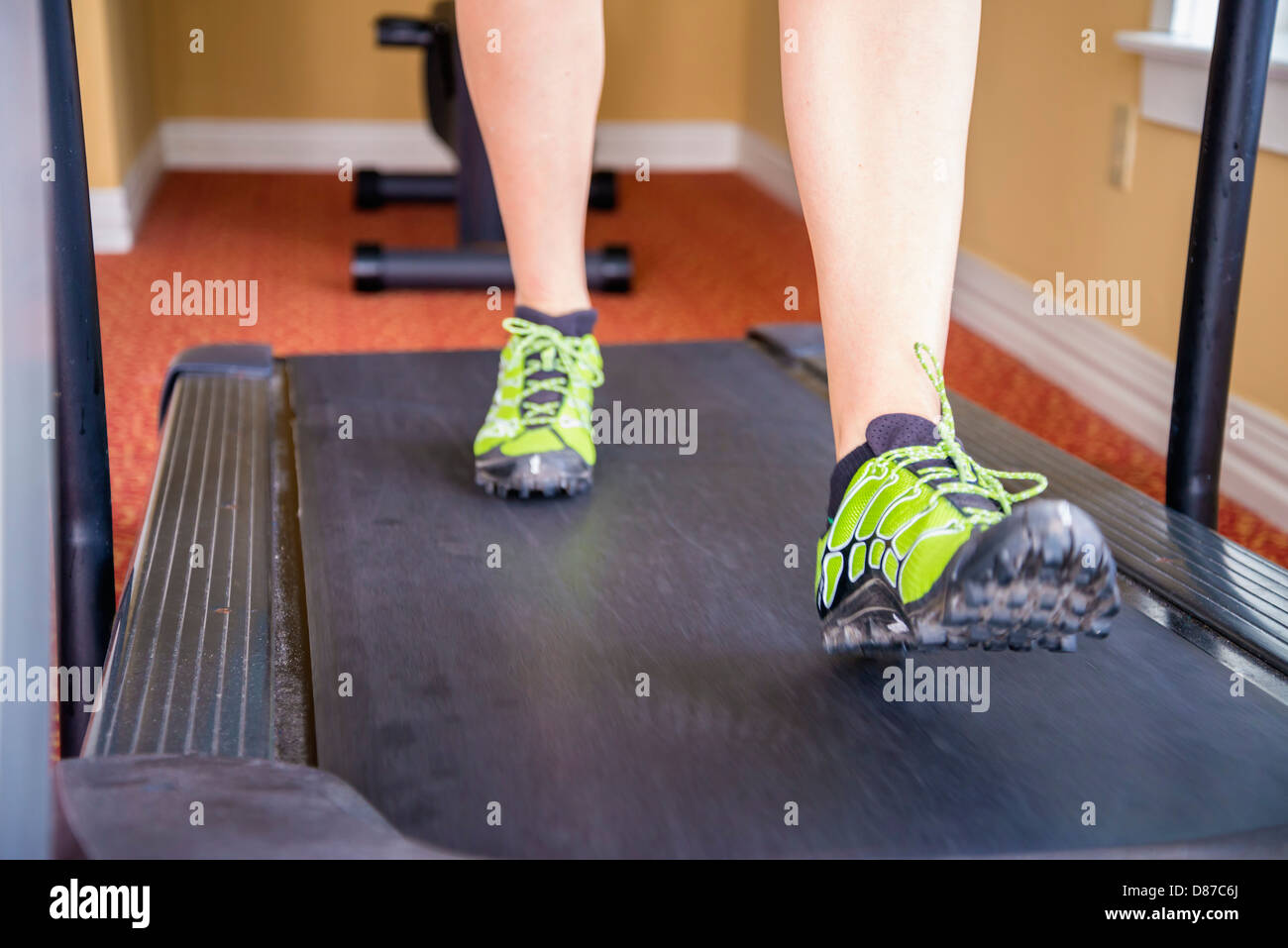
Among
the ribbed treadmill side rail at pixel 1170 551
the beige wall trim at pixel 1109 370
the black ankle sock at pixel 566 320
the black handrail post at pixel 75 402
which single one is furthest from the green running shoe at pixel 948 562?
the beige wall trim at pixel 1109 370

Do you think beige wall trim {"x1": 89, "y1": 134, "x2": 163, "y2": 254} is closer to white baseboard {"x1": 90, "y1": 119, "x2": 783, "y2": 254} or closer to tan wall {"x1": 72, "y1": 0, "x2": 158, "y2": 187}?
tan wall {"x1": 72, "y1": 0, "x2": 158, "y2": 187}

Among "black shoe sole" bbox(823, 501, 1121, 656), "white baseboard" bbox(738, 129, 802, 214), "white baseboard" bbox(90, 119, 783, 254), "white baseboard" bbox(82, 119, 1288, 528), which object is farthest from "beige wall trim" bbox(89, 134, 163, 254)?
"black shoe sole" bbox(823, 501, 1121, 656)

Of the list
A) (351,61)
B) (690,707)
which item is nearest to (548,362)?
(690,707)

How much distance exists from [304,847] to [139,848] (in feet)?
0.24

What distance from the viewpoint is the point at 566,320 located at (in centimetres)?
129

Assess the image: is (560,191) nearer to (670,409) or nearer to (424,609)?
(670,409)

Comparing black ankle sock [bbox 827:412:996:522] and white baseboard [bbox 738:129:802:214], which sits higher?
black ankle sock [bbox 827:412:996:522]

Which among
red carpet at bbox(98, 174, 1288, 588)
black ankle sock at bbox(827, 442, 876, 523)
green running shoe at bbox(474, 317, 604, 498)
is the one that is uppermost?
black ankle sock at bbox(827, 442, 876, 523)

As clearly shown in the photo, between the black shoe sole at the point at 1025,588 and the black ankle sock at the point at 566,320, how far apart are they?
63 cm

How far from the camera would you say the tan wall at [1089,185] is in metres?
1.65

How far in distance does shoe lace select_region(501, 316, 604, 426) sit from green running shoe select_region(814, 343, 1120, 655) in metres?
0.42

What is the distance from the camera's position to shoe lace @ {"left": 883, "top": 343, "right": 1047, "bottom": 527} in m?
0.76

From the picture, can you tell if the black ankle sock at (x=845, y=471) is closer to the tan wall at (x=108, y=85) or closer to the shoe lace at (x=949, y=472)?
the shoe lace at (x=949, y=472)

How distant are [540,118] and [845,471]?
1.89ft
